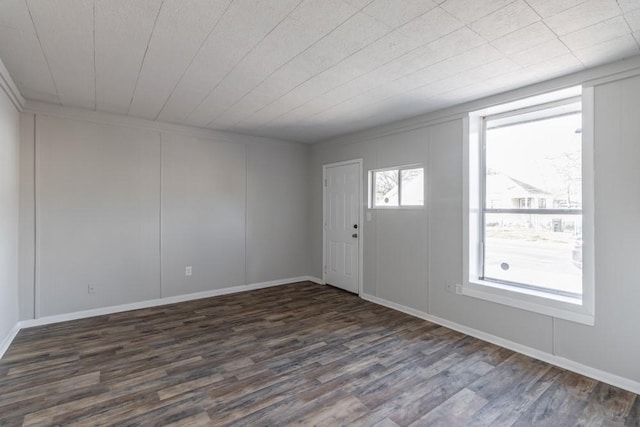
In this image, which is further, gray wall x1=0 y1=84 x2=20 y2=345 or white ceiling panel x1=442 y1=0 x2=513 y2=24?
gray wall x1=0 y1=84 x2=20 y2=345

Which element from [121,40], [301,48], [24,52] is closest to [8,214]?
[24,52]

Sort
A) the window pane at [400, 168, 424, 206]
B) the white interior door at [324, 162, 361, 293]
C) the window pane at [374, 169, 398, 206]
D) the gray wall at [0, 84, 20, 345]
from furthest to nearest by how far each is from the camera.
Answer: the white interior door at [324, 162, 361, 293], the window pane at [374, 169, 398, 206], the window pane at [400, 168, 424, 206], the gray wall at [0, 84, 20, 345]

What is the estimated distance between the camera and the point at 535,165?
3.07 metres

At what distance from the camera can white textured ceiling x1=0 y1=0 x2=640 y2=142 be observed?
180 centimetres

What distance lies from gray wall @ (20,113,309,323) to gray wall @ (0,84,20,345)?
20cm

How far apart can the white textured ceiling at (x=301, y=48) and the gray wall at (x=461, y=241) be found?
1.78 feet

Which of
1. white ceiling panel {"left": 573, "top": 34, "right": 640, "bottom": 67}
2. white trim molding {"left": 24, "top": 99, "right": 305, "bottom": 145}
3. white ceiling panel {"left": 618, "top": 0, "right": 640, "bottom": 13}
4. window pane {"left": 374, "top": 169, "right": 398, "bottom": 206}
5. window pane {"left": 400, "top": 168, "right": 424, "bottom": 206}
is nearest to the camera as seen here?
white ceiling panel {"left": 618, "top": 0, "right": 640, "bottom": 13}

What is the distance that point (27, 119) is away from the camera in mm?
3473

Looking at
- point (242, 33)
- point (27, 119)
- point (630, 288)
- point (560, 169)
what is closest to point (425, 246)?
point (560, 169)

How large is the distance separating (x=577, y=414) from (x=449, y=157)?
2477 mm

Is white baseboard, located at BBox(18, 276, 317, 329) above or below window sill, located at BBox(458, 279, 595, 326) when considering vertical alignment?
below

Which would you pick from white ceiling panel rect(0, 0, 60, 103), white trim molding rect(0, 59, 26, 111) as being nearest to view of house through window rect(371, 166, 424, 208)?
white ceiling panel rect(0, 0, 60, 103)

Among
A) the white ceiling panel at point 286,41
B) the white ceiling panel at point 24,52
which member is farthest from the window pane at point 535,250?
the white ceiling panel at point 24,52

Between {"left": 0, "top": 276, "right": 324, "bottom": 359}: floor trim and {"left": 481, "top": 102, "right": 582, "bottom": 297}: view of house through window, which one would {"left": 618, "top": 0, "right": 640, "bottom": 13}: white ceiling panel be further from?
{"left": 0, "top": 276, "right": 324, "bottom": 359}: floor trim
